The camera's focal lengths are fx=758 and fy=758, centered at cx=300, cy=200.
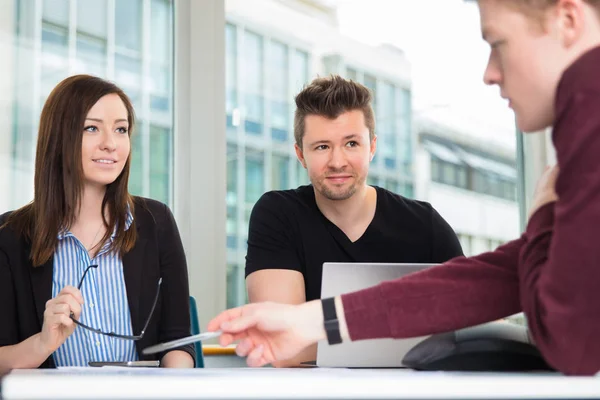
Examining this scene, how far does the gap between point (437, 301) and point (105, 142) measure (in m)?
1.37

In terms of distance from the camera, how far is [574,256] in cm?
88

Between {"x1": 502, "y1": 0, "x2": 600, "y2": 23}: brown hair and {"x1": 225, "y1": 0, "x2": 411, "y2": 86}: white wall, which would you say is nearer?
{"x1": 502, "y1": 0, "x2": 600, "y2": 23}: brown hair

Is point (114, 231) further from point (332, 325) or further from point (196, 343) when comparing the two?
point (332, 325)

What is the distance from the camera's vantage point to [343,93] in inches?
98.0

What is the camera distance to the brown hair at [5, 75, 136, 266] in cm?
219

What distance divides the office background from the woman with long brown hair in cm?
94

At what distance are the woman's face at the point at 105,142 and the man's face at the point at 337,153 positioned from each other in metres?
0.58

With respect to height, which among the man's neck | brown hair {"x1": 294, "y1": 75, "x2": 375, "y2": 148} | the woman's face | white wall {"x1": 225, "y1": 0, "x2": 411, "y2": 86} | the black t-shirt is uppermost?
white wall {"x1": 225, "y1": 0, "x2": 411, "y2": 86}

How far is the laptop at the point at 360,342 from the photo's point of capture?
5.26 ft

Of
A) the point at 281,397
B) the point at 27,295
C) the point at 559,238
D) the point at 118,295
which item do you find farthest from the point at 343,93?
the point at 281,397

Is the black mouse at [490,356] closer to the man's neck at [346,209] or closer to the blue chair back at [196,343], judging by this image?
the man's neck at [346,209]

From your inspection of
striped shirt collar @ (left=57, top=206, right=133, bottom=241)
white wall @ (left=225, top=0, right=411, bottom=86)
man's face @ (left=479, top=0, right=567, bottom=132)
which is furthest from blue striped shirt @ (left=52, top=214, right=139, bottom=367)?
white wall @ (left=225, top=0, right=411, bottom=86)

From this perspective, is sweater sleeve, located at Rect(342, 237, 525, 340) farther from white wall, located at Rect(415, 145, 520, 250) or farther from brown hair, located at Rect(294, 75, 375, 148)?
white wall, located at Rect(415, 145, 520, 250)

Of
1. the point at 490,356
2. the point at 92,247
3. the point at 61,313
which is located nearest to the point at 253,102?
the point at 92,247
